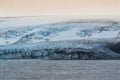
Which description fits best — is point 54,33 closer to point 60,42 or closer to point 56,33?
point 56,33

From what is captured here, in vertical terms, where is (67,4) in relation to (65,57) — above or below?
above

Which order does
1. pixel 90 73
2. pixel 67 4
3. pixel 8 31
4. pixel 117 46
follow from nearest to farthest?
pixel 90 73
pixel 117 46
pixel 8 31
pixel 67 4

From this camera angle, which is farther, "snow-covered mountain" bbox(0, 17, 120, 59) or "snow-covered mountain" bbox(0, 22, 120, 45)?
"snow-covered mountain" bbox(0, 22, 120, 45)

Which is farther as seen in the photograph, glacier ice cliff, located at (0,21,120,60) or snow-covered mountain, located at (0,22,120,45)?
snow-covered mountain, located at (0,22,120,45)

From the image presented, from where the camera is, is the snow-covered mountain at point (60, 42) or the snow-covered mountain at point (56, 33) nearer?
the snow-covered mountain at point (60, 42)

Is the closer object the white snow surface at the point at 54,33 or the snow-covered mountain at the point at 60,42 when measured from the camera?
the snow-covered mountain at the point at 60,42

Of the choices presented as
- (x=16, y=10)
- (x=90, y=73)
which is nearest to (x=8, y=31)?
(x=90, y=73)

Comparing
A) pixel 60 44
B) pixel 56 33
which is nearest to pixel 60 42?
pixel 60 44

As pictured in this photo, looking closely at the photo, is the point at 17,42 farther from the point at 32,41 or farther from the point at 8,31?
the point at 8,31
